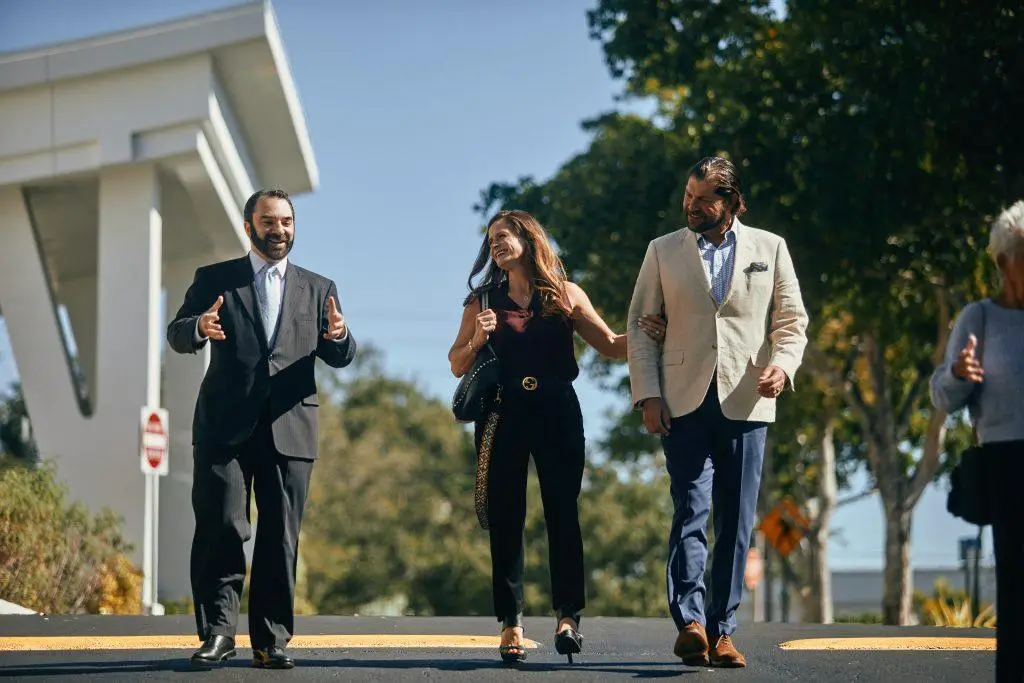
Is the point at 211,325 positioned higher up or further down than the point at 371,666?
higher up

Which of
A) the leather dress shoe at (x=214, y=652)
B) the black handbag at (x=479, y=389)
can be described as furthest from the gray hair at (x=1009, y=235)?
the leather dress shoe at (x=214, y=652)

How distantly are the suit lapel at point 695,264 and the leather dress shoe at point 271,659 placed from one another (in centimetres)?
245

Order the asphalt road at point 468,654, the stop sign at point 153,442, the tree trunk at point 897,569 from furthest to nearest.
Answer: the tree trunk at point 897,569 → the stop sign at point 153,442 → the asphalt road at point 468,654

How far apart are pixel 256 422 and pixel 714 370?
80.1 inches

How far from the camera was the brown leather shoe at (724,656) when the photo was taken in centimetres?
721

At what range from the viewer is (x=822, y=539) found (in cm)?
3444

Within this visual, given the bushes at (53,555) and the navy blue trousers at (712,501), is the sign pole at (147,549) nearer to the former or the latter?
the bushes at (53,555)

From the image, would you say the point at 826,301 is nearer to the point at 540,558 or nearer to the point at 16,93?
the point at 16,93

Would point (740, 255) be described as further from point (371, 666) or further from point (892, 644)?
point (892, 644)

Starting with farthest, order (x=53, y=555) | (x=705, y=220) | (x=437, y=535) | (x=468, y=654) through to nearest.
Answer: (x=437, y=535) → (x=53, y=555) → (x=468, y=654) → (x=705, y=220)

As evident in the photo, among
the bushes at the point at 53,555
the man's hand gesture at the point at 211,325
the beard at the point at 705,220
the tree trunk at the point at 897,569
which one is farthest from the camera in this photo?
the tree trunk at the point at 897,569

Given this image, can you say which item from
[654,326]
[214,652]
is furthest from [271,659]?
[654,326]

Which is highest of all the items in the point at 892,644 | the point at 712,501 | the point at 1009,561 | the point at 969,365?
the point at 969,365

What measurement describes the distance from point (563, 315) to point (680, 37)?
14.5 meters
